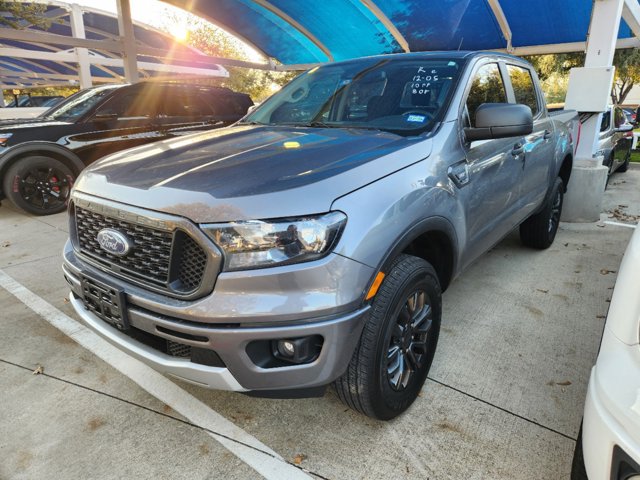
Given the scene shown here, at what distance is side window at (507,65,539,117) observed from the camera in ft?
11.9

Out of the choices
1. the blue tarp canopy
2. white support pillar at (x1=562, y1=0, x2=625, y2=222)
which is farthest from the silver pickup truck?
the blue tarp canopy

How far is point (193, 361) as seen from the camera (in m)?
1.79

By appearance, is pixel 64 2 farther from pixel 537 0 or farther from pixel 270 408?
pixel 270 408

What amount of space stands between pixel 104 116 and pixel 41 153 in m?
1.00

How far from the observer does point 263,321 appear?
162cm

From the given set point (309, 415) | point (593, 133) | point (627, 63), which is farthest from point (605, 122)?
point (627, 63)

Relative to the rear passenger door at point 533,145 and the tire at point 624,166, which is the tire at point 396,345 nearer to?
the rear passenger door at point 533,145

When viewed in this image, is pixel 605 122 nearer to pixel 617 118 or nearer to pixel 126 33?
pixel 617 118

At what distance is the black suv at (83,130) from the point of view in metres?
5.94

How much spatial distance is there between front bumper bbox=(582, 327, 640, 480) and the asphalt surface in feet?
2.48

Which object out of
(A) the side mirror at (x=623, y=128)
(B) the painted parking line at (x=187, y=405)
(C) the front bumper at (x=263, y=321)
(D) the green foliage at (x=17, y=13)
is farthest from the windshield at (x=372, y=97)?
(D) the green foliage at (x=17, y=13)

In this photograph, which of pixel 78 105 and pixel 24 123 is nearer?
pixel 24 123

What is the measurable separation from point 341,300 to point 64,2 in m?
19.2

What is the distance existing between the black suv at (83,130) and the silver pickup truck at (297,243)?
4487 mm
